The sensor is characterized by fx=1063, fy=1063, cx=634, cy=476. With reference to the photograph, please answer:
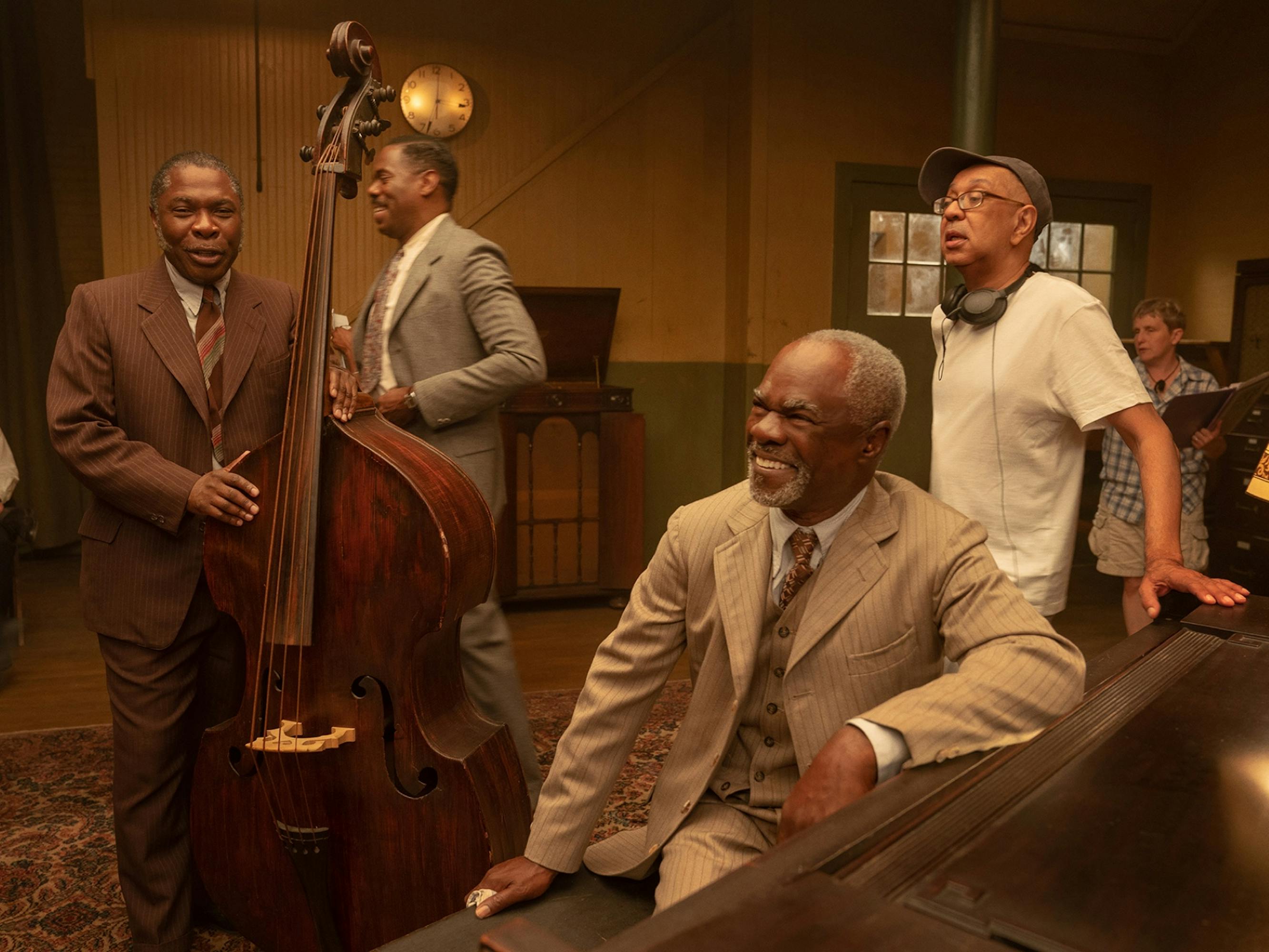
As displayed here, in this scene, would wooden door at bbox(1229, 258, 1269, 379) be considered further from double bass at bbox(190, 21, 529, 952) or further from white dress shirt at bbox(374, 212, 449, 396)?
double bass at bbox(190, 21, 529, 952)

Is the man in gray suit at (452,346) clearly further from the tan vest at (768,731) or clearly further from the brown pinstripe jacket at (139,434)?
the tan vest at (768,731)

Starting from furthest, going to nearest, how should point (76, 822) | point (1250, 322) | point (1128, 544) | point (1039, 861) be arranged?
point (1250, 322)
point (1128, 544)
point (76, 822)
point (1039, 861)

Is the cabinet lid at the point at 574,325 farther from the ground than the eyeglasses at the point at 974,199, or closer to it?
closer to it

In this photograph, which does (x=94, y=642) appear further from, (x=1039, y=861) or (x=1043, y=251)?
(x=1043, y=251)

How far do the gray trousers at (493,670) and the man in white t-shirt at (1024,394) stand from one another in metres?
1.04

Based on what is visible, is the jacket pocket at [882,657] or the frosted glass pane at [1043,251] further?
the frosted glass pane at [1043,251]

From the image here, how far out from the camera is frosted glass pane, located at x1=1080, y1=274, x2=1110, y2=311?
6367 millimetres

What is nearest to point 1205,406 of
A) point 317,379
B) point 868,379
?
point 868,379

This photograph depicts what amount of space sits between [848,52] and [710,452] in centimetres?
229

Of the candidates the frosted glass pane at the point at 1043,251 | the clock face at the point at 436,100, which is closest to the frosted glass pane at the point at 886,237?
the frosted glass pane at the point at 1043,251

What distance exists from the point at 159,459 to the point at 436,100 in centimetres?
384

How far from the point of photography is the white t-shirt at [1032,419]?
1.82 metres

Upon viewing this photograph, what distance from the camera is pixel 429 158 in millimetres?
2494

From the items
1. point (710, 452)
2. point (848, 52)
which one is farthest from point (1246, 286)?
point (710, 452)
